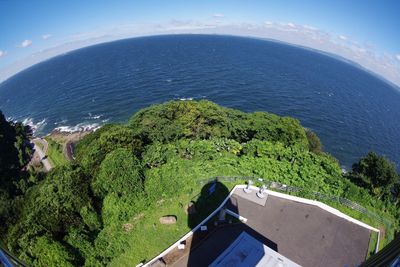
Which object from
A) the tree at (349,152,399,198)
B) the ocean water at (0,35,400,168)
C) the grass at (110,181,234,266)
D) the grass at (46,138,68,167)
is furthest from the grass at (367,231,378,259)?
the grass at (46,138,68,167)

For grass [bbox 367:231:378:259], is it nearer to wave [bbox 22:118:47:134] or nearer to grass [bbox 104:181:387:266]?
grass [bbox 104:181:387:266]

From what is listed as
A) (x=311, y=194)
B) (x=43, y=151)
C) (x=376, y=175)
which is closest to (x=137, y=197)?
(x=311, y=194)

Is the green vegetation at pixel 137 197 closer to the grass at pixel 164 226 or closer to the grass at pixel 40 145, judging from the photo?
the grass at pixel 164 226

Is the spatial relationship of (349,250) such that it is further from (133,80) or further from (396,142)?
(133,80)

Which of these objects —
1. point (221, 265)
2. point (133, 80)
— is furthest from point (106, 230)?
point (133, 80)

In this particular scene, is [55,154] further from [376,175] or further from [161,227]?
[376,175]
